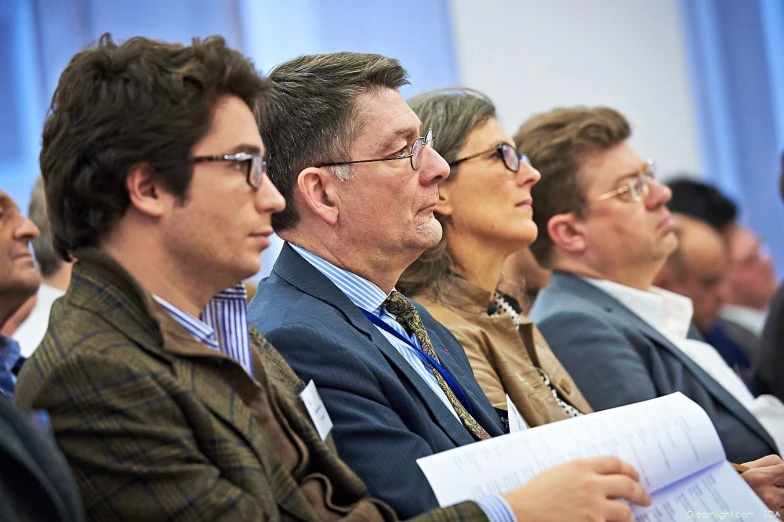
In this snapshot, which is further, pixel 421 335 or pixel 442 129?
pixel 442 129

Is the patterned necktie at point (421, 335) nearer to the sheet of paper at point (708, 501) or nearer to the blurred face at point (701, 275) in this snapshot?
the sheet of paper at point (708, 501)

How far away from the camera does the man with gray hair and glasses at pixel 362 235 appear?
1.96 meters

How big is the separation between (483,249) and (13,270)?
4.02ft

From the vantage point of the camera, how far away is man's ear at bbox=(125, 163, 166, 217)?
1.57 metres

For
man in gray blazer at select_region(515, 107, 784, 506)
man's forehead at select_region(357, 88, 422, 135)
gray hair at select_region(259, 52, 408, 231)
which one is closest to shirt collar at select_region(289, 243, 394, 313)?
gray hair at select_region(259, 52, 408, 231)

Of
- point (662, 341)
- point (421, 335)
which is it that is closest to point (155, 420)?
point (421, 335)

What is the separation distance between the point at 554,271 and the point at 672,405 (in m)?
1.51

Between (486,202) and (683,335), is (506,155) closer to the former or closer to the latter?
(486,202)

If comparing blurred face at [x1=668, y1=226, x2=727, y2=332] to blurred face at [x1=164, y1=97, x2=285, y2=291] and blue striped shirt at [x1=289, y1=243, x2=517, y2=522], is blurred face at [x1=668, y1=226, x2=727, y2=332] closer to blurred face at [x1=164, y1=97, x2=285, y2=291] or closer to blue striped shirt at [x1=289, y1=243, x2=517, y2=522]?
blue striped shirt at [x1=289, y1=243, x2=517, y2=522]

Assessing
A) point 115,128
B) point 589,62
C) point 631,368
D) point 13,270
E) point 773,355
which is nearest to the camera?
point 115,128

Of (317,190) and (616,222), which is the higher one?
(317,190)

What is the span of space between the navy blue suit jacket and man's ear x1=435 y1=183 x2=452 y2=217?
70 cm

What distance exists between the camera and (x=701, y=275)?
16.4 feet

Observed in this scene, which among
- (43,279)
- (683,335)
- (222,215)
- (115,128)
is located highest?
(115,128)
